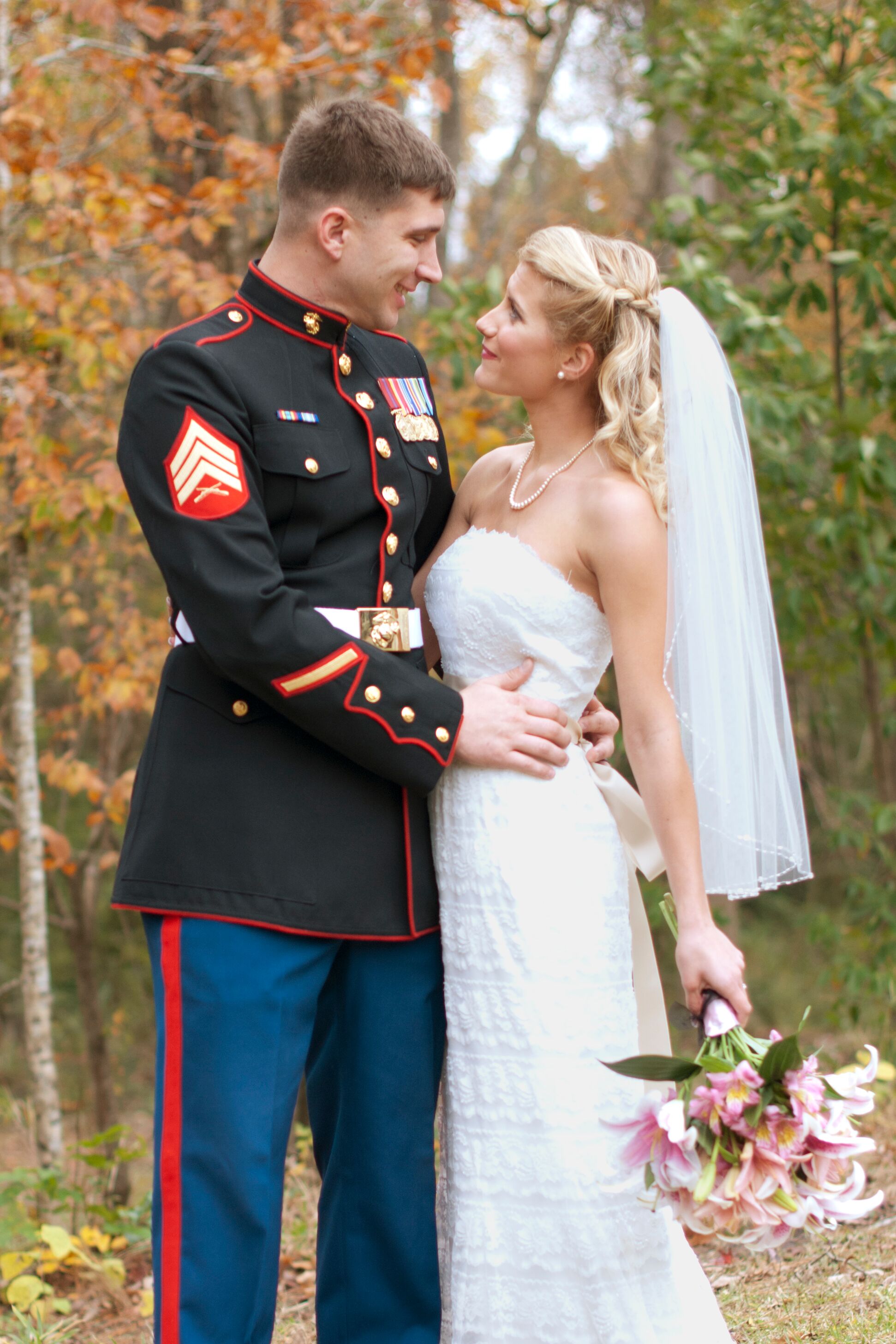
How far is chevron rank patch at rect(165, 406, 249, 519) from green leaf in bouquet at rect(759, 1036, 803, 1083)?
1.03 meters

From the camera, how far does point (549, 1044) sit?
80.0 inches

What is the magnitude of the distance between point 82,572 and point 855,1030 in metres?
3.93

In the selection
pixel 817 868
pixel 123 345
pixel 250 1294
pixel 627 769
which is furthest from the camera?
pixel 817 868

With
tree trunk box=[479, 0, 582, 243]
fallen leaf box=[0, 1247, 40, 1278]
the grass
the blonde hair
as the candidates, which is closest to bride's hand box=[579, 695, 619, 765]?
the blonde hair

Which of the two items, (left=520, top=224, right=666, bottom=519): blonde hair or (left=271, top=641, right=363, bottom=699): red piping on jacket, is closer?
(left=271, top=641, right=363, bottom=699): red piping on jacket

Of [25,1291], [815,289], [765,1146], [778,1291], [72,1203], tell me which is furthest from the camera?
[815,289]

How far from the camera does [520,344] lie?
2205 millimetres

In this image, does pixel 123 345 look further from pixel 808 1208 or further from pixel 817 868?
pixel 817 868

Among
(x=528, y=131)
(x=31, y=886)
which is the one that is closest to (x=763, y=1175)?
(x=31, y=886)

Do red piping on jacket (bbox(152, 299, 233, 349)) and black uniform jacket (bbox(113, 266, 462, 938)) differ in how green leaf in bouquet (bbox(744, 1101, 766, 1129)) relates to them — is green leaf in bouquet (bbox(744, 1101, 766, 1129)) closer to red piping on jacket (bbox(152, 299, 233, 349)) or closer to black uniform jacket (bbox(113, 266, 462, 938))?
black uniform jacket (bbox(113, 266, 462, 938))

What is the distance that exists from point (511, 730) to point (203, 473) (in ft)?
2.10

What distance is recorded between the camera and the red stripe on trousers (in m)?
1.80

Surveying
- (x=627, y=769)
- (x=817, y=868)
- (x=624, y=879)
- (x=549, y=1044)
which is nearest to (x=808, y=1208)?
(x=549, y=1044)

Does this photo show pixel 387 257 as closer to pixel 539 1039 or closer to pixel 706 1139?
pixel 539 1039
